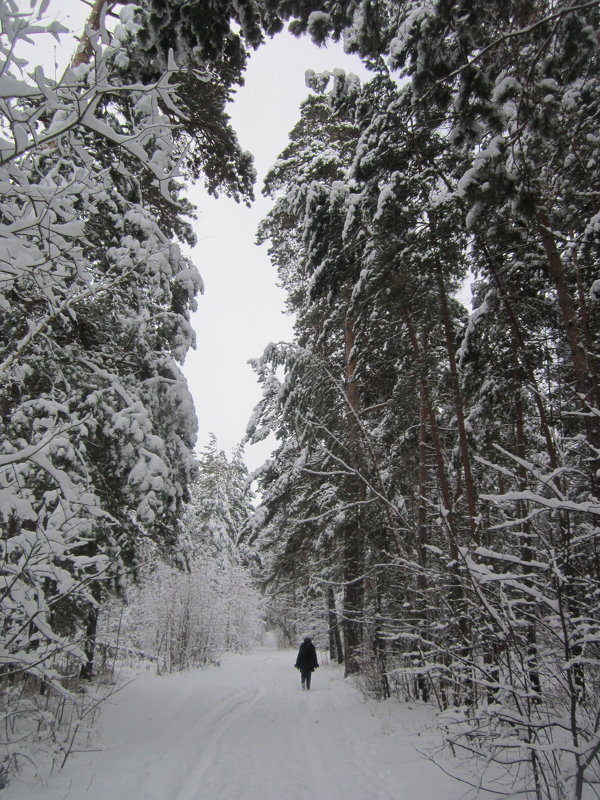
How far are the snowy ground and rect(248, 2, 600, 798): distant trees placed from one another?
0.77 metres

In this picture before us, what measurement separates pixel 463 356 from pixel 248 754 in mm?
6263

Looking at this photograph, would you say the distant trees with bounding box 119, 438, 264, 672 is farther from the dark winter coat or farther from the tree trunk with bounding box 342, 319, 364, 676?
the dark winter coat

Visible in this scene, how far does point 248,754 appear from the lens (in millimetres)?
6090

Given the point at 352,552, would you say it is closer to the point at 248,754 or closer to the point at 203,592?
the point at 248,754

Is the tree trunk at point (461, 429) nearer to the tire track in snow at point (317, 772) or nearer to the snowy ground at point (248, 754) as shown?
the snowy ground at point (248, 754)

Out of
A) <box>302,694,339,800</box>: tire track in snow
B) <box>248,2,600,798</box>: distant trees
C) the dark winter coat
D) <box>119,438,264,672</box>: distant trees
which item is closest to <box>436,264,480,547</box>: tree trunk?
<box>248,2,600,798</box>: distant trees

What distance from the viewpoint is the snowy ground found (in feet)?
14.6

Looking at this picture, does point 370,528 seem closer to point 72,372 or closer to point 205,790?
point 205,790

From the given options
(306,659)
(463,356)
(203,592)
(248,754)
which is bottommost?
(306,659)

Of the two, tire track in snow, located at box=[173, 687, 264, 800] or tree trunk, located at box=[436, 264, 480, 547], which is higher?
tree trunk, located at box=[436, 264, 480, 547]

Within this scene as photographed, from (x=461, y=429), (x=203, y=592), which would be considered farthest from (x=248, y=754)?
(x=203, y=592)

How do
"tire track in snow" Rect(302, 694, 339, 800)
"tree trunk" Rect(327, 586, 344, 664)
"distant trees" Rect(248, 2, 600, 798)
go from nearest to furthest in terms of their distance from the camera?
1. "distant trees" Rect(248, 2, 600, 798)
2. "tire track in snow" Rect(302, 694, 339, 800)
3. "tree trunk" Rect(327, 586, 344, 664)

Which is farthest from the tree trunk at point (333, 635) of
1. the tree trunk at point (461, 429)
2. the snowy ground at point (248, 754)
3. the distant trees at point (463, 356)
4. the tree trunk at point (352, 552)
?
the tree trunk at point (461, 429)

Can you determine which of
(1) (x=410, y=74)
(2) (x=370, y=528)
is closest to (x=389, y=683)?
(2) (x=370, y=528)
